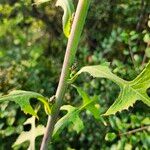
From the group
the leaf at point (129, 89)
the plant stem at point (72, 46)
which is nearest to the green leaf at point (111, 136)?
the plant stem at point (72, 46)

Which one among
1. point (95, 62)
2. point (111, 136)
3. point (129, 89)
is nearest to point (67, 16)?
point (129, 89)

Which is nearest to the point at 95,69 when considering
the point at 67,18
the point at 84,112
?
the point at 67,18

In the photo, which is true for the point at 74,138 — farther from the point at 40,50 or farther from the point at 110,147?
the point at 40,50

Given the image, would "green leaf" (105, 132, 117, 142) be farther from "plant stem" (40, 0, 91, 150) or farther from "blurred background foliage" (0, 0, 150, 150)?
"plant stem" (40, 0, 91, 150)

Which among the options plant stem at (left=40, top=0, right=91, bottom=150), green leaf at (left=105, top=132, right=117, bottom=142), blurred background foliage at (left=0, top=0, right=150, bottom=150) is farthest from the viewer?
blurred background foliage at (left=0, top=0, right=150, bottom=150)

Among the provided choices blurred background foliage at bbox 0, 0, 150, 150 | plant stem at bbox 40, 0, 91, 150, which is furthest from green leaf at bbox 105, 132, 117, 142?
plant stem at bbox 40, 0, 91, 150

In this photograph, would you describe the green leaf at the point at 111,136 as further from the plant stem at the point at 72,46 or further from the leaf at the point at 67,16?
the leaf at the point at 67,16

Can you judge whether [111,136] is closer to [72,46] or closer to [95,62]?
[95,62]

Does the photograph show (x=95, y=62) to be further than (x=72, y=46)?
Yes

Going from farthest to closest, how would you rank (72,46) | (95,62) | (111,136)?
(95,62)
(111,136)
(72,46)
